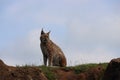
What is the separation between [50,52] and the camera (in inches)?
1026

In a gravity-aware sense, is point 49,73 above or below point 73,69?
below

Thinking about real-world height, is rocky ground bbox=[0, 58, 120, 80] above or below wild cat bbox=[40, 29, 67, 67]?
below

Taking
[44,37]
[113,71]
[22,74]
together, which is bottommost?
[113,71]

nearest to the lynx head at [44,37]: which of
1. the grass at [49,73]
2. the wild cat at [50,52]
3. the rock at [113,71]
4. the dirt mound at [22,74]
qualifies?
the wild cat at [50,52]

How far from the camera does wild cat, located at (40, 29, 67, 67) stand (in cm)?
2573

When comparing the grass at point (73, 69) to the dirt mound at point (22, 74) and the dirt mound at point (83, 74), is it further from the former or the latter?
the dirt mound at point (22, 74)

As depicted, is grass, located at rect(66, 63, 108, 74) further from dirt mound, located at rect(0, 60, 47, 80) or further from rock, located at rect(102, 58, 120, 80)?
rock, located at rect(102, 58, 120, 80)

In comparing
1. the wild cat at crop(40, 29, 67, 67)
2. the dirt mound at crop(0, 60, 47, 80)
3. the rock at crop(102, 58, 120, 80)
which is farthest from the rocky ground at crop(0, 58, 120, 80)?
the wild cat at crop(40, 29, 67, 67)

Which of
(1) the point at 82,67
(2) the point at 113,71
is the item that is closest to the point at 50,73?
(1) the point at 82,67

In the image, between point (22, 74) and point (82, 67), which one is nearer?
point (22, 74)

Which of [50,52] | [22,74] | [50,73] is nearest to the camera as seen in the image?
[22,74]

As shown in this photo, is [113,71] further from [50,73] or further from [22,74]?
[50,73]

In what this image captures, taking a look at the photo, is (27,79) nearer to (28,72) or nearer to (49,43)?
(28,72)

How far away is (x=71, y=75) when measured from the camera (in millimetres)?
20859
